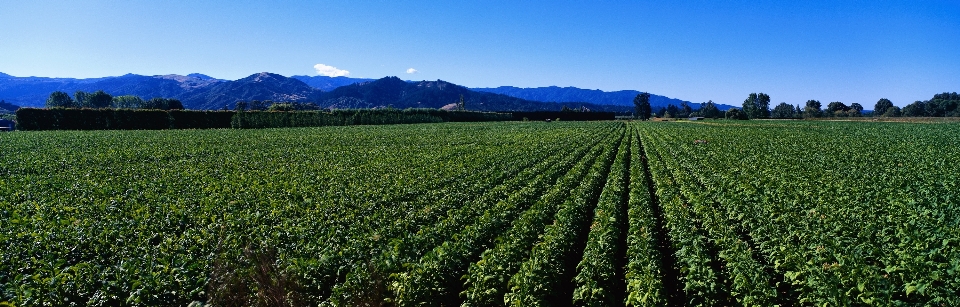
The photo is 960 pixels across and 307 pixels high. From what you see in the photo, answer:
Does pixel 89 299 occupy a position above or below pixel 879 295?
below

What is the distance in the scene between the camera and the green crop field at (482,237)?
7285mm

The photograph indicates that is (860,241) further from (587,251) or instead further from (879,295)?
(587,251)

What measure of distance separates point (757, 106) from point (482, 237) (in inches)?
7585

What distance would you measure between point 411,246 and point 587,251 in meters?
3.54

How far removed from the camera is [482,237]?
10.6 m

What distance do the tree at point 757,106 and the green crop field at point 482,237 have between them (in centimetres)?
16110

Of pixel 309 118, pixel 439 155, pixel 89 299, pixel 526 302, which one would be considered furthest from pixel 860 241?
pixel 309 118

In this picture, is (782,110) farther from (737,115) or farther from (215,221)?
(215,221)

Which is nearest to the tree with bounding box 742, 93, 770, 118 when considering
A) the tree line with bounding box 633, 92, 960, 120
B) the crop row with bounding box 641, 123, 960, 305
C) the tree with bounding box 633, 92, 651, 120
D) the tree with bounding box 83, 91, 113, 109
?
the tree line with bounding box 633, 92, 960, 120

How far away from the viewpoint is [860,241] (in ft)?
31.2

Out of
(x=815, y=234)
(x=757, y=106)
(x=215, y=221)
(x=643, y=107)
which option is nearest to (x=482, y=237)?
(x=815, y=234)

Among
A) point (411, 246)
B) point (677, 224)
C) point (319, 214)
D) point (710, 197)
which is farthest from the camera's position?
point (710, 197)

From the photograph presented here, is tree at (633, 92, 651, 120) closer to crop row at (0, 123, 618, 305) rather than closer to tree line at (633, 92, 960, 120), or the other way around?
tree line at (633, 92, 960, 120)

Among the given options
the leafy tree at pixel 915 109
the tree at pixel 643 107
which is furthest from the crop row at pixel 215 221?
→ the leafy tree at pixel 915 109
